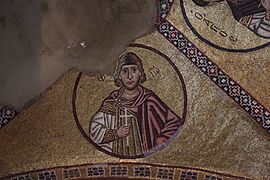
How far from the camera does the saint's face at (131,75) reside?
5.75m

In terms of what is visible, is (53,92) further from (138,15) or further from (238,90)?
(238,90)

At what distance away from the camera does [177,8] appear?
566cm

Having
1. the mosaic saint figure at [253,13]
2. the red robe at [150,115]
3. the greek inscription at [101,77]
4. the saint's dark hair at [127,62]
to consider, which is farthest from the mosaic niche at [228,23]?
the greek inscription at [101,77]

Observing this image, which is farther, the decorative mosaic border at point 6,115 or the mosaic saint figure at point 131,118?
the mosaic saint figure at point 131,118

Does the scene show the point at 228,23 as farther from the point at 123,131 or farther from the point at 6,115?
the point at 6,115

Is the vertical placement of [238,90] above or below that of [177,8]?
below

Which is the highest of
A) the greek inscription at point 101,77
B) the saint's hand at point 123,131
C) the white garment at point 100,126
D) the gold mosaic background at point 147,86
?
the greek inscription at point 101,77

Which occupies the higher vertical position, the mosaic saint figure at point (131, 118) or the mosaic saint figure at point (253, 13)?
the mosaic saint figure at point (253, 13)

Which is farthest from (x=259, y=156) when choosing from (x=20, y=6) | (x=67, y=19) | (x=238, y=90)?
(x=20, y=6)

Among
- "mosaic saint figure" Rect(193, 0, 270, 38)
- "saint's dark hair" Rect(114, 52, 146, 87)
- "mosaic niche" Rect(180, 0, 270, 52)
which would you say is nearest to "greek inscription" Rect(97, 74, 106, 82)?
"saint's dark hair" Rect(114, 52, 146, 87)

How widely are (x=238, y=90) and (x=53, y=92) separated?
1.68 m

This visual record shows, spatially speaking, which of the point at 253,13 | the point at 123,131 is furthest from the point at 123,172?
the point at 253,13

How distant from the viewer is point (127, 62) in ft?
18.8

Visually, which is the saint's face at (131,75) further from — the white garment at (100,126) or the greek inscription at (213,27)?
the greek inscription at (213,27)
